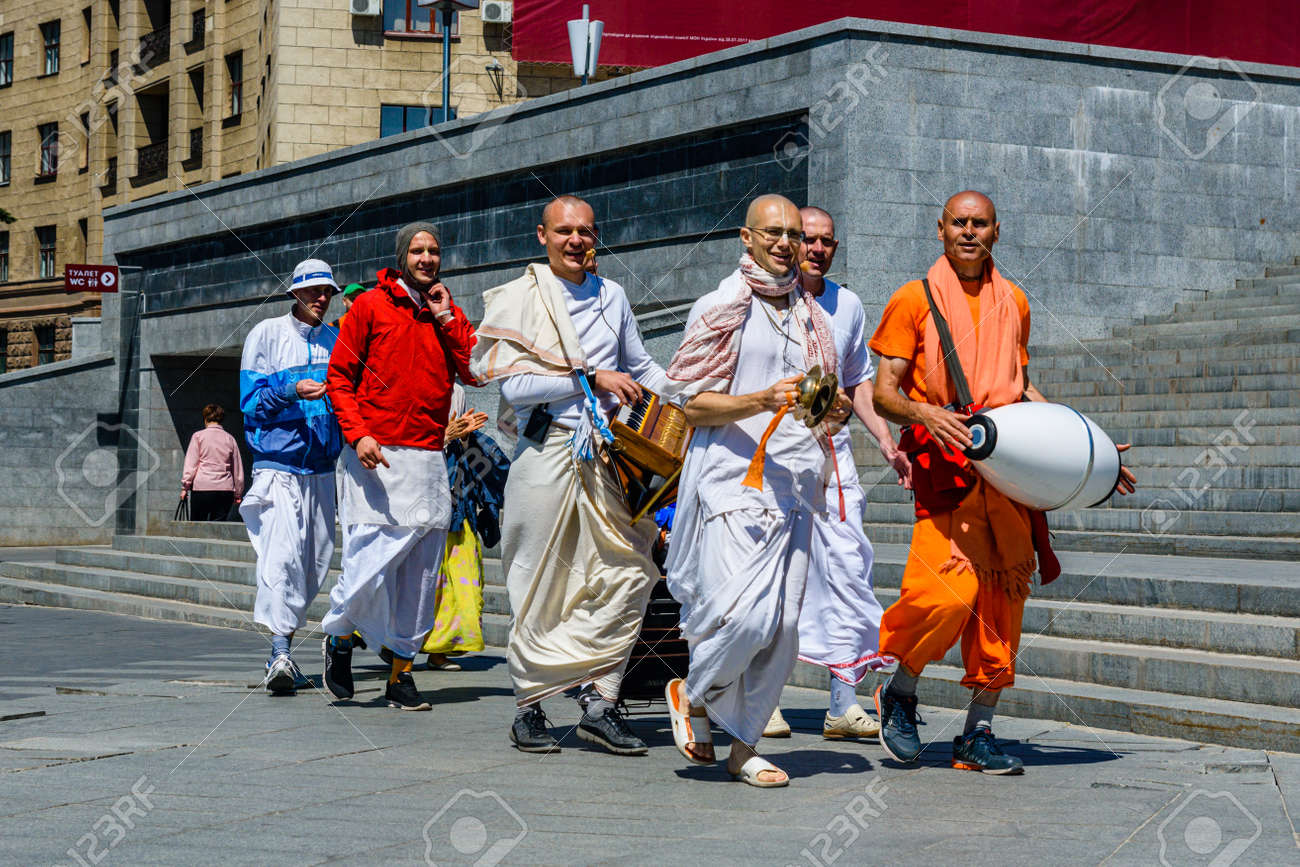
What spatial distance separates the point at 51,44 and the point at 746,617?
48.7 meters

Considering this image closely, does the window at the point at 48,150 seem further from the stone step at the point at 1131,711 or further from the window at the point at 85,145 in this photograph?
the stone step at the point at 1131,711

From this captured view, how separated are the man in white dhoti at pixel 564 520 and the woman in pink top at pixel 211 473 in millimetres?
13330

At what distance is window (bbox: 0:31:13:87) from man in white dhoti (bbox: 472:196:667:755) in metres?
48.6

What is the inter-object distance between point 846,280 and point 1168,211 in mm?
3870

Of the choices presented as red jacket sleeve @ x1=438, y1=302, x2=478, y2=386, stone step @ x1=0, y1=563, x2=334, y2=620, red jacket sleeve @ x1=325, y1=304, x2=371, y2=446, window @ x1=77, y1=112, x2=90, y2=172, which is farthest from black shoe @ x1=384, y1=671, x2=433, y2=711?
window @ x1=77, y1=112, x2=90, y2=172

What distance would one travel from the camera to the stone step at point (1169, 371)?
11695mm

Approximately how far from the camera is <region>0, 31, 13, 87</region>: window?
50.1 m

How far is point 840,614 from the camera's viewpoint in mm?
6621

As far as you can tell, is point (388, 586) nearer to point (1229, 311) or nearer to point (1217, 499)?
point (1217, 499)

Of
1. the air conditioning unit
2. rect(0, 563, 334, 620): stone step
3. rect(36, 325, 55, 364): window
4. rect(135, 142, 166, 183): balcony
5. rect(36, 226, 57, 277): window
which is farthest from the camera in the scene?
rect(36, 226, 57, 277): window

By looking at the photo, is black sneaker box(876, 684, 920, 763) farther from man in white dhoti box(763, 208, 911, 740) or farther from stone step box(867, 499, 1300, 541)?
stone step box(867, 499, 1300, 541)

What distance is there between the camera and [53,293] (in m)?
45.7
